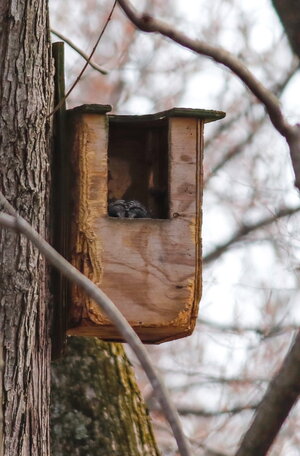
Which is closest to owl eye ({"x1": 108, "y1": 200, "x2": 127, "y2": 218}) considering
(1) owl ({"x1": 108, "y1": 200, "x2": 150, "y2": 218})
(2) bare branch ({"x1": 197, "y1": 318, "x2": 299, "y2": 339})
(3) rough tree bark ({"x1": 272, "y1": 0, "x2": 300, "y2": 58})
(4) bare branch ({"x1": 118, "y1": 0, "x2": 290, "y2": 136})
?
(1) owl ({"x1": 108, "y1": 200, "x2": 150, "y2": 218})

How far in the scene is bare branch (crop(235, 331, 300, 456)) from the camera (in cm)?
215

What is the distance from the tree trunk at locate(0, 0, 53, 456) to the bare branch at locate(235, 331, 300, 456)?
0.59 m

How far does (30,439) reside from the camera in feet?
8.35

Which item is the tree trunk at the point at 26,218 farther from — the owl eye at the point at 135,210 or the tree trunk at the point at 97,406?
the tree trunk at the point at 97,406

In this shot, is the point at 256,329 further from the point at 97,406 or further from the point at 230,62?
the point at 230,62

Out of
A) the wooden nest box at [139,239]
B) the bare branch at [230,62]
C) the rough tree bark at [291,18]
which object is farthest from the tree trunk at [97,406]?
the rough tree bark at [291,18]

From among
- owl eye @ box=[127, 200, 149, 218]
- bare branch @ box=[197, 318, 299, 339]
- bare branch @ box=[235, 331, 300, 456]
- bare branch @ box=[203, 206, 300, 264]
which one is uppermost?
owl eye @ box=[127, 200, 149, 218]

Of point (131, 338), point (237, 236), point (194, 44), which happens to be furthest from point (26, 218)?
point (237, 236)

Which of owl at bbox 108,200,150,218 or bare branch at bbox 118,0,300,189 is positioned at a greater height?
bare branch at bbox 118,0,300,189

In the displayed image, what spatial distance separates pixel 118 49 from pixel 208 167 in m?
0.99

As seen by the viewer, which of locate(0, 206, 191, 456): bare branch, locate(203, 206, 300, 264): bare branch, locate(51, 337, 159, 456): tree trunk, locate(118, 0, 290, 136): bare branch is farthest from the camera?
locate(203, 206, 300, 264): bare branch

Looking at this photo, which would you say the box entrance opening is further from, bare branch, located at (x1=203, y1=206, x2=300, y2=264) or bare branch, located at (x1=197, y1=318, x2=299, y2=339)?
bare branch, located at (x1=203, y1=206, x2=300, y2=264)

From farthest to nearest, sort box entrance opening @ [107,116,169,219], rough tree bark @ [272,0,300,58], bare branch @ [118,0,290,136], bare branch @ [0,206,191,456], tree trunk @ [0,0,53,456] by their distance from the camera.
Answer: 1. box entrance opening @ [107,116,169,219]
2. tree trunk @ [0,0,53,456]
3. bare branch @ [118,0,290,136]
4. rough tree bark @ [272,0,300,58]
5. bare branch @ [0,206,191,456]

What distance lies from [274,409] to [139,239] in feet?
2.41
